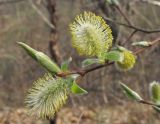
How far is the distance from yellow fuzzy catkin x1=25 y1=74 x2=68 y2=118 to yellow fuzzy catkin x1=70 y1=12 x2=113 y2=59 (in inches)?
3.1

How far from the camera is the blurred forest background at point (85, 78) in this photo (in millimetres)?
5281

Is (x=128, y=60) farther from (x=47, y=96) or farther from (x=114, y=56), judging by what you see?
(x=47, y=96)

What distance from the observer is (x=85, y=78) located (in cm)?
543

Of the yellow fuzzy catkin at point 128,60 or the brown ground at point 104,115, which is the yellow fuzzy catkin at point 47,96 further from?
the brown ground at point 104,115

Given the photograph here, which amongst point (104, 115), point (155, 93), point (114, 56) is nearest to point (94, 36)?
point (114, 56)

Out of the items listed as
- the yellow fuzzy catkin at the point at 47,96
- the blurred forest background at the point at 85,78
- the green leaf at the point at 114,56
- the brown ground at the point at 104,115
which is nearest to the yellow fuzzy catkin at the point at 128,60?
the green leaf at the point at 114,56

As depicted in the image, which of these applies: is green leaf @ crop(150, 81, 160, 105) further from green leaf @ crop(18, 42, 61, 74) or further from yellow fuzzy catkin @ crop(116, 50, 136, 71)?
green leaf @ crop(18, 42, 61, 74)

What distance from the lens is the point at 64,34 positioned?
693 cm

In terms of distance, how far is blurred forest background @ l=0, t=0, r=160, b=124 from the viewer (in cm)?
528

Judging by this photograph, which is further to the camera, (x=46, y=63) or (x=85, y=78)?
(x=85, y=78)

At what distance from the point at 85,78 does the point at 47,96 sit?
453 cm

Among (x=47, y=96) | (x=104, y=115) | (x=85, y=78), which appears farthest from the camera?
(x=85, y=78)

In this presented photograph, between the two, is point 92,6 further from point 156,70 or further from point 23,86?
point 23,86

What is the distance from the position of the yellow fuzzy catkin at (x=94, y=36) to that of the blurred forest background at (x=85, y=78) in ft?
10.3
